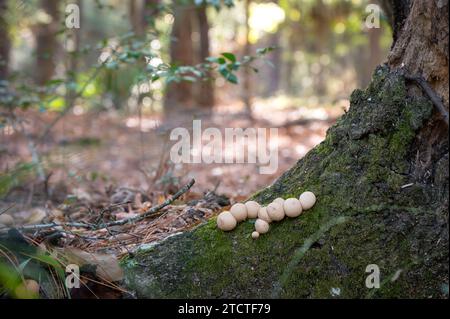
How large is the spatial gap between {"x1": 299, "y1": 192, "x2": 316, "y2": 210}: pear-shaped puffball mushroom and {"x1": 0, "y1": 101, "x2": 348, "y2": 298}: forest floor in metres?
0.67

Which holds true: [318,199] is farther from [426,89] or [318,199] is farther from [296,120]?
[296,120]

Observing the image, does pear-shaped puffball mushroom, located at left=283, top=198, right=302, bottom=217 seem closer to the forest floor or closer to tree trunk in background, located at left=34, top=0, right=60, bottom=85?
the forest floor

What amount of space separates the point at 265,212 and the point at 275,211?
6 centimetres

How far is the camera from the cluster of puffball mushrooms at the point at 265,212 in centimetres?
213

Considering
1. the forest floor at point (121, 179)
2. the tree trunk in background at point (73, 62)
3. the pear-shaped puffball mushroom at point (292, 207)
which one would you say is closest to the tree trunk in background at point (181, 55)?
the forest floor at point (121, 179)

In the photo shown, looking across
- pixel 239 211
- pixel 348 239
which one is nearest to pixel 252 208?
pixel 239 211

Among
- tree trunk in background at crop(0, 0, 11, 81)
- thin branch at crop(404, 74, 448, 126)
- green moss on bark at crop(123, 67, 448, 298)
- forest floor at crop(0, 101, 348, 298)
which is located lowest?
forest floor at crop(0, 101, 348, 298)

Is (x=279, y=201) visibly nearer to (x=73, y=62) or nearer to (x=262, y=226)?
(x=262, y=226)

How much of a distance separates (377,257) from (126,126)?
8.56 metres

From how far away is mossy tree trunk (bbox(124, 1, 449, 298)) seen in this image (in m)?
1.97

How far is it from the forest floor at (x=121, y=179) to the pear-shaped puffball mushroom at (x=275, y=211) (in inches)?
21.1

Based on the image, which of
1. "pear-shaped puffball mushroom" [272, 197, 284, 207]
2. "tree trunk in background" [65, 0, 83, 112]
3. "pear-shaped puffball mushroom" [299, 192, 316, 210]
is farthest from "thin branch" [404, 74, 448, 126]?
"tree trunk in background" [65, 0, 83, 112]

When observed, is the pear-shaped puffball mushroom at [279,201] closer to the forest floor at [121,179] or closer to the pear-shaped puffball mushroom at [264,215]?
the pear-shaped puffball mushroom at [264,215]

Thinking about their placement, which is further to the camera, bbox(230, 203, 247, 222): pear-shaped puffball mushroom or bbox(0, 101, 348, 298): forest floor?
bbox(0, 101, 348, 298): forest floor
